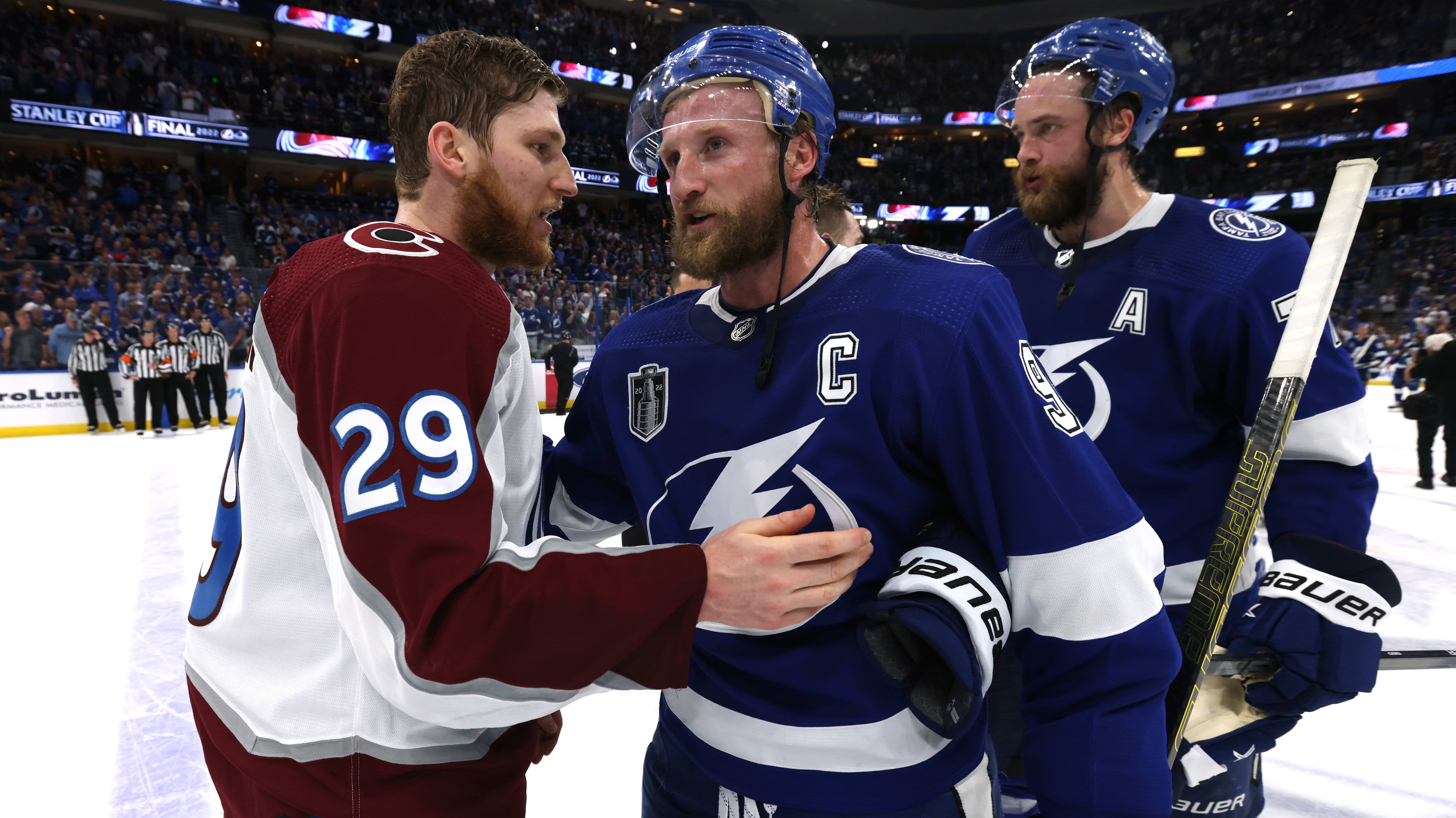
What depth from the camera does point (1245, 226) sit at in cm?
150

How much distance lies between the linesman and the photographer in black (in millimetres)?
13075

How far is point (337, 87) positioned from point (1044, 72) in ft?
75.7

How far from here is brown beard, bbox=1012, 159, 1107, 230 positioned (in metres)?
1.64

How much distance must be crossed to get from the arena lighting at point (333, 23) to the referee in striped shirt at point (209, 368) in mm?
12157

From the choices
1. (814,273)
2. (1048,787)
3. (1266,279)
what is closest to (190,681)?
(814,273)

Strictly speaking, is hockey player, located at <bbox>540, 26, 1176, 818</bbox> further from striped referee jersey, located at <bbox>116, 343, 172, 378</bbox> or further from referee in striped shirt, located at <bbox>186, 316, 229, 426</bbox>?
referee in striped shirt, located at <bbox>186, 316, 229, 426</bbox>

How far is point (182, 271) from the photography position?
10711 millimetres

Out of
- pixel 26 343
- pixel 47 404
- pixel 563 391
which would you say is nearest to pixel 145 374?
pixel 47 404

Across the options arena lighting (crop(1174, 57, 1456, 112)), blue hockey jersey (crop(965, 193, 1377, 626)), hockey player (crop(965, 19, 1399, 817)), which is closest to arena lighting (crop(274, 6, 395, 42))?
hockey player (crop(965, 19, 1399, 817))

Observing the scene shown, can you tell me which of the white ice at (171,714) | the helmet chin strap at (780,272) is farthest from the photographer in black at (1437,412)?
the helmet chin strap at (780,272)

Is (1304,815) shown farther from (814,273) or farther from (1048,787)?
(814,273)

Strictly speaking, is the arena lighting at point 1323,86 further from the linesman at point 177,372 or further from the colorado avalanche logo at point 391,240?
the colorado avalanche logo at point 391,240

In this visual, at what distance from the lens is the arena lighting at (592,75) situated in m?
23.5

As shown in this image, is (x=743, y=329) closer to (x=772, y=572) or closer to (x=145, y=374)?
(x=772, y=572)
